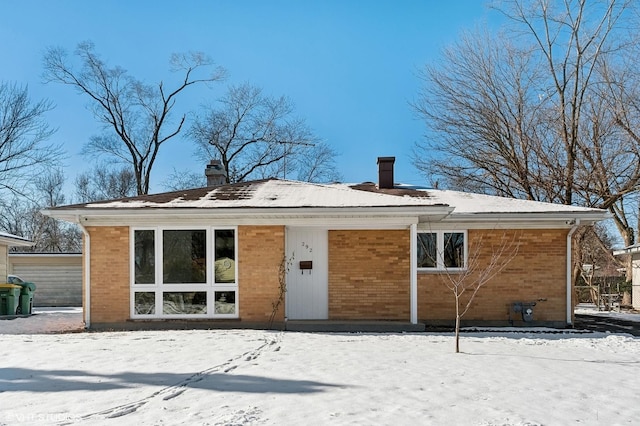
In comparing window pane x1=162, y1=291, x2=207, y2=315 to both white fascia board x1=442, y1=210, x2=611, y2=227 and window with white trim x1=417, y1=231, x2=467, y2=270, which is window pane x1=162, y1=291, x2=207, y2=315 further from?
white fascia board x1=442, y1=210, x2=611, y2=227

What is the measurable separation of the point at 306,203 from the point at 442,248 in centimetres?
358

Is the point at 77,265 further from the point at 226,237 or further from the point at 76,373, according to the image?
the point at 76,373

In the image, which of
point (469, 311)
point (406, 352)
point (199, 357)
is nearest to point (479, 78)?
point (469, 311)

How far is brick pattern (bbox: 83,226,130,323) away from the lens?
38.9ft

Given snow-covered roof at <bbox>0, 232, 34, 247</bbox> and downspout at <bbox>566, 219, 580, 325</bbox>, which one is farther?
snow-covered roof at <bbox>0, 232, 34, 247</bbox>

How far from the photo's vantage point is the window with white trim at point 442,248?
13094mm

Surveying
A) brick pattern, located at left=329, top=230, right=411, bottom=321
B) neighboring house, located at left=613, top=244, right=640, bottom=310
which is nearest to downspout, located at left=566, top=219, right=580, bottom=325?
brick pattern, located at left=329, top=230, right=411, bottom=321

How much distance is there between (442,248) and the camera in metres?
13.1

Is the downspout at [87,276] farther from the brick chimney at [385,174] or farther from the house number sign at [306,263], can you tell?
the brick chimney at [385,174]

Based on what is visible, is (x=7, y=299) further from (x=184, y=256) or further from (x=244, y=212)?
(x=244, y=212)

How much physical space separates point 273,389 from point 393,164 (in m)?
11.1

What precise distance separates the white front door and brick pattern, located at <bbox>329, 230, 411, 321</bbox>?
0.58ft

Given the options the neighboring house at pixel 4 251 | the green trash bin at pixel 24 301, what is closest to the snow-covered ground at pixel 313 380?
the green trash bin at pixel 24 301

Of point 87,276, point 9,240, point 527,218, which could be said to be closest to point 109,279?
point 87,276
